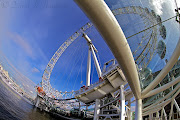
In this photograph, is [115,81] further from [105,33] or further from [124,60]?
[105,33]

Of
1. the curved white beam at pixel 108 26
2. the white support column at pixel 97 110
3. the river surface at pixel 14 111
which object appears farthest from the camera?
the white support column at pixel 97 110

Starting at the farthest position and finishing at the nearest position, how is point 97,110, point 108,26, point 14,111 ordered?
point 97,110, point 14,111, point 108,26

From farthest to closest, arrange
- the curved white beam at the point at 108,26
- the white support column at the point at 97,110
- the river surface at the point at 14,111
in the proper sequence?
the white support column at the point at 97,110 → the river surface at the point at 14,111 → the curved white beam at the point at 108,26

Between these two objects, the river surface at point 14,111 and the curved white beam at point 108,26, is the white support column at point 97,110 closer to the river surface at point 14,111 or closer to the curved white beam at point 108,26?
the river surface at point 14,111

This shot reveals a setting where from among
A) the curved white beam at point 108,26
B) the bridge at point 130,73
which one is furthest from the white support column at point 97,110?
the curved white beam at point 108,26

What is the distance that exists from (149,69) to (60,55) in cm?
3168

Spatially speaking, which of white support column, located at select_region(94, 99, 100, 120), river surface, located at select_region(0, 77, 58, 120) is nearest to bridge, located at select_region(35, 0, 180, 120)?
white support column, located at select_region(94, 99, 100, 120)

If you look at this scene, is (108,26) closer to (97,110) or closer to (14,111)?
(97,110)

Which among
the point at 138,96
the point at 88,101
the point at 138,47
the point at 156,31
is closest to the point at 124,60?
the point at 138,96

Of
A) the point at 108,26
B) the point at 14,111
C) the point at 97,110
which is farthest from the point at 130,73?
the point at 14,111

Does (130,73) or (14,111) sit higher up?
(130,73)

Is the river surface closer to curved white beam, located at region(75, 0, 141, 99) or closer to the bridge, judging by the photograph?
the bridge

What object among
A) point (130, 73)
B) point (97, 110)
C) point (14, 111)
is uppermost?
point (130, 73)

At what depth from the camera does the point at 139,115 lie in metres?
5.14
